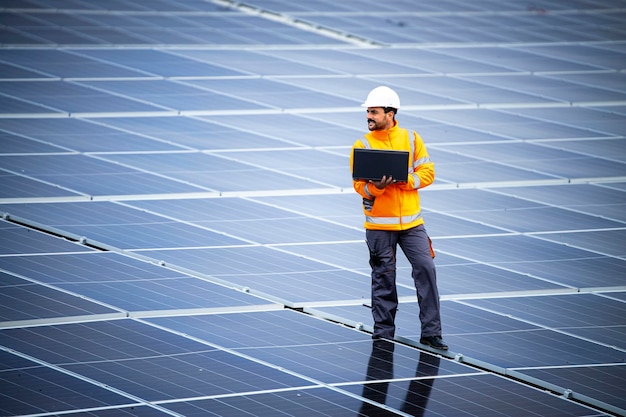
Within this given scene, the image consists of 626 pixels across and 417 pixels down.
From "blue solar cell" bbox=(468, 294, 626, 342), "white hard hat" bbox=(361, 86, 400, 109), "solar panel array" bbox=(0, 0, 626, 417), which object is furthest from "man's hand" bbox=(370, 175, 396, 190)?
"blue solar cell" bbox=(468, 294, 626, 342)

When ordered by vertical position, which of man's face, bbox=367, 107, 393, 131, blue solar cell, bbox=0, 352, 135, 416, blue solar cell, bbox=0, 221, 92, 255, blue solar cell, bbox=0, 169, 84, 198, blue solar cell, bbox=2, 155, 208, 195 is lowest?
blue solar cell, bbox=0, 352, 135, 416

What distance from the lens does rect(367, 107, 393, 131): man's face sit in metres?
13.4

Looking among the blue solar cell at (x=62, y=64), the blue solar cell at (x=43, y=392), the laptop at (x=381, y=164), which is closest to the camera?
the blue solar cell at (x=43, y=392)

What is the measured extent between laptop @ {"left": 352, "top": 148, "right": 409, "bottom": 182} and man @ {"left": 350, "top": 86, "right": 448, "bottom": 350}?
204mm

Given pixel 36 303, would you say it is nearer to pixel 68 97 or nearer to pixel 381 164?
pixel 381 164

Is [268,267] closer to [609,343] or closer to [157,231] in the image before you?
[157,231]

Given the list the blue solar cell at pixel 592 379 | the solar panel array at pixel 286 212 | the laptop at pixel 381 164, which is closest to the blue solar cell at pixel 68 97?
the solar panel array at pixel 286 212

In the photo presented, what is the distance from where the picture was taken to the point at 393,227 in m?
13.4

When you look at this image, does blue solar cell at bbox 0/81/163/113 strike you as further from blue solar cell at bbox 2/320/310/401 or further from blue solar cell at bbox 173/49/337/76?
blue solar cell at bbox 2/320/310/401

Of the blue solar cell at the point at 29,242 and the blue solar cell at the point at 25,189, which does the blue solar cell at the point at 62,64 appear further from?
the blue solar cell at the point at 29,242

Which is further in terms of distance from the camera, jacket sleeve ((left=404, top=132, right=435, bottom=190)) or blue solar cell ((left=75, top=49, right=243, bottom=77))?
blue solar cell ((left=75, top=49, right=243, bottom=77))

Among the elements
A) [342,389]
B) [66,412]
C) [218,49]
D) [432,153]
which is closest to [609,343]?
[342,389]

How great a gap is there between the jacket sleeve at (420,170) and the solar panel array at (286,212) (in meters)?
1.59

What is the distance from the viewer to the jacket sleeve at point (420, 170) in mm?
13352
